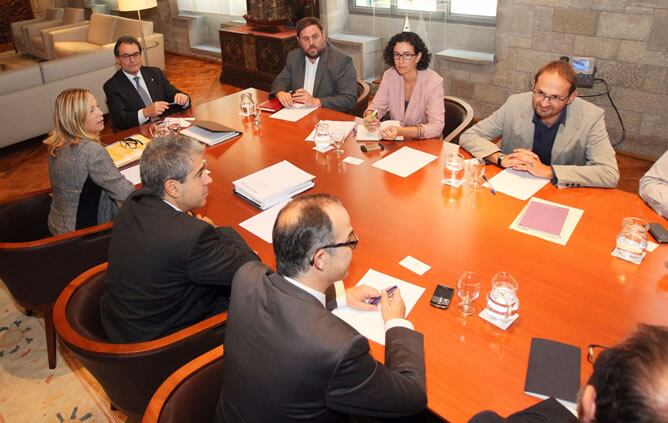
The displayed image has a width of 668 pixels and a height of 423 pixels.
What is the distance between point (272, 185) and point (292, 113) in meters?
1.17

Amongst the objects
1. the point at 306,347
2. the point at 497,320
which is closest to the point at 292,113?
the point at 497,320

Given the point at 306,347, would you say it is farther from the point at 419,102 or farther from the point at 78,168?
the point at 419,102

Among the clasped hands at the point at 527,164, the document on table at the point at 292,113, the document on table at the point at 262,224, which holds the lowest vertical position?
the document on table at the point at 262,224

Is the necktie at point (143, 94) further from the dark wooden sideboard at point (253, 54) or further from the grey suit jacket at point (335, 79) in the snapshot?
the dark wooden sideboard at point (253, 54)

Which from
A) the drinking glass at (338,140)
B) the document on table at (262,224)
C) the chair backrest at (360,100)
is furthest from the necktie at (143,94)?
the document on table at (262,224)

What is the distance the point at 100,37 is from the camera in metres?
7.81

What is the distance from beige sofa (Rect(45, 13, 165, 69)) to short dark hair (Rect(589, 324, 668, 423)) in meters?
7.48

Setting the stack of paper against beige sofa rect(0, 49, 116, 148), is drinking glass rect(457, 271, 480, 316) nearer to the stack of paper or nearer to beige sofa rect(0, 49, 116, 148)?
the stack of paper

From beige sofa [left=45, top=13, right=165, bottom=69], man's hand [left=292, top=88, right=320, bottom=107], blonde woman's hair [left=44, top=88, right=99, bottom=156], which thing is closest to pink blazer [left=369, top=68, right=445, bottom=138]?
man's hand [left=292, top=88, right=320, bottom=107]

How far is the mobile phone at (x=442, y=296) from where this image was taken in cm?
168

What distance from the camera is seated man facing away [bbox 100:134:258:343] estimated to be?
1.75 meters

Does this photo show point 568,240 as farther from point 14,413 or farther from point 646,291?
point 14,413

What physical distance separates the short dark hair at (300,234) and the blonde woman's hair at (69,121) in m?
1.51

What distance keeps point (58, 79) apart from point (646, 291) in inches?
219
